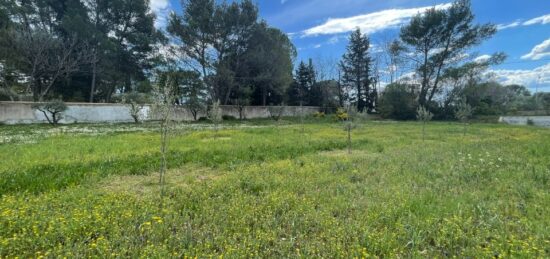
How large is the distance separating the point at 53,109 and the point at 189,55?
14.4 meters

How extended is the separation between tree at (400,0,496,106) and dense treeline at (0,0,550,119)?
112 mm

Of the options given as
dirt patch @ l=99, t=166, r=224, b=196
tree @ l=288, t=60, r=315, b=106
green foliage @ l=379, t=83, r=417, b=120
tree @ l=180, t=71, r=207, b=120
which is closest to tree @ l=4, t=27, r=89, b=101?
tree @ l=180, t=71, r=207, b=120

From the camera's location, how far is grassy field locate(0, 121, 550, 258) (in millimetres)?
2895

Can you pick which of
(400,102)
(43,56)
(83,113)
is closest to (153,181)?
(83,113)

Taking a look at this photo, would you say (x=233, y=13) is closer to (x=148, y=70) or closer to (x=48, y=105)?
(x=148, y=70)

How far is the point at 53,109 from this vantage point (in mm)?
19672

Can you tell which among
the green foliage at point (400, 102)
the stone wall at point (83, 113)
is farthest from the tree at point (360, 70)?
the stone wall at point (83, 113)

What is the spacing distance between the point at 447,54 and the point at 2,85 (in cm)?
4702

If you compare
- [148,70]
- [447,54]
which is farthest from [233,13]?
[447,54]

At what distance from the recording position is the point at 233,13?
99.0 feet

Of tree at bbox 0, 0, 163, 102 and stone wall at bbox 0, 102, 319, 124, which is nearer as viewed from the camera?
stone wall at bbox 0, 102, 319, 124

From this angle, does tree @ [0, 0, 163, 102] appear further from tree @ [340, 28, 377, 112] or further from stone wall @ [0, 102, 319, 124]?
tree @ [340, 28, 377, 112]

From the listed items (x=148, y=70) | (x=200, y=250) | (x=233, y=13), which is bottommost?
(x=200, y=250)

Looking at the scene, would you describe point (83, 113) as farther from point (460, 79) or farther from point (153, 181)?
point (460, 79)
